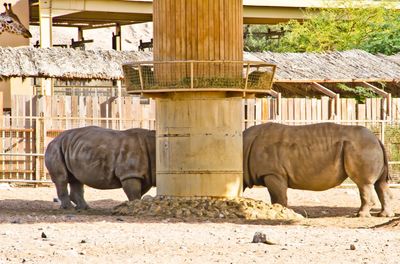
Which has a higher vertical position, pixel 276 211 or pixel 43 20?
pixel 43 20

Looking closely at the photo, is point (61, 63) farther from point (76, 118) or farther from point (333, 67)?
point (333, 67)

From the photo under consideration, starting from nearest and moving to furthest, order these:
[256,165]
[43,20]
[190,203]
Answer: [190,203] < [256,165] < [43,20]

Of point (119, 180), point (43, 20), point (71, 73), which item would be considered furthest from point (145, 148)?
point (43, 20)

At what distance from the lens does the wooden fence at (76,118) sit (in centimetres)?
2884

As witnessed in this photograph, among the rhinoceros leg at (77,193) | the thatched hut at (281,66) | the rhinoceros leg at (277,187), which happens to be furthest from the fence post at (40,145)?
the rhinoceros leg at (277,187)

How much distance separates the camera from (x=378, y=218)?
19.5m

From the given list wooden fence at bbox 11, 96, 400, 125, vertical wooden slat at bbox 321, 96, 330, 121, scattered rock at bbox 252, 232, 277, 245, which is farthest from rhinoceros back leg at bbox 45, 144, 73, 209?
vertical wooden slat at bbox 321, 96, 330, 121

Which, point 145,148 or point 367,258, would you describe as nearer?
point 367,258

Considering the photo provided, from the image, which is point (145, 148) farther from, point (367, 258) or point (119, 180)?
point (367, 258)

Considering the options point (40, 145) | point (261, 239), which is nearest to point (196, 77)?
point (261, 239)

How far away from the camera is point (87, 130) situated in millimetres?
20938

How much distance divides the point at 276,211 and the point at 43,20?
2187 cm

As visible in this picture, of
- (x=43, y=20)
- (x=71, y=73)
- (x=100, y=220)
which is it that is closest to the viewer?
(x=100, y=220)

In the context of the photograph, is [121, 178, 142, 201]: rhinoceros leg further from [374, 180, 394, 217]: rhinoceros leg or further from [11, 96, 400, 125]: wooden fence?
[11, 96, 400, 125]: wooden fence
